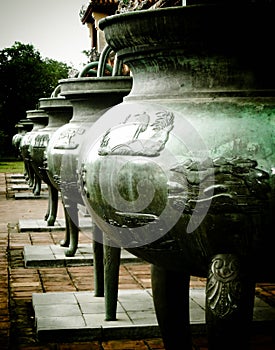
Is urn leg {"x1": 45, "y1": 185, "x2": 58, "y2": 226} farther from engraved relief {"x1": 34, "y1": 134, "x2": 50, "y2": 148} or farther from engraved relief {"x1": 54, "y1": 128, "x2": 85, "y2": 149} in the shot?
engraved relief {"x1": 54, "y1": 128, "x2": 85, "y2": 149}

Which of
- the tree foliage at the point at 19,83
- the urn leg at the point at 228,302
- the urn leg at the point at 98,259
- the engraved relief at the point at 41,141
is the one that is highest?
the tree foliage at the point at 19,83

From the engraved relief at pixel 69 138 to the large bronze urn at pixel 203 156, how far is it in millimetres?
2258

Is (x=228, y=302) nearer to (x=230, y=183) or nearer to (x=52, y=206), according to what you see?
(x=230, y=183)

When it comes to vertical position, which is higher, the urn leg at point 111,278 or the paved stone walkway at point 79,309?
the urn leg at point 111,278

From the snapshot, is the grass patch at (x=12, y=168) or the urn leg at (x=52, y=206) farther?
the grass patch at (x=12, y=168)

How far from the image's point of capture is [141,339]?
156 inches

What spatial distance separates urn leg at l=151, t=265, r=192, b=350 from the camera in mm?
2936

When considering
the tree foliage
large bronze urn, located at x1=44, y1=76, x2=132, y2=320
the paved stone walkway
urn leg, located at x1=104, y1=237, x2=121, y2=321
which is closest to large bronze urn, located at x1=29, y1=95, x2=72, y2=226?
large bronze urn, located at x1=44, y1=76, x2=132, y2=320

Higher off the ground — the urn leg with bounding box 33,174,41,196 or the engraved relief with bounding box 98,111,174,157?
the engraved relief with bounding box 98,111,174,157

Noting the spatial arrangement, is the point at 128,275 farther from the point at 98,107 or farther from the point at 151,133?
the point at 151,133

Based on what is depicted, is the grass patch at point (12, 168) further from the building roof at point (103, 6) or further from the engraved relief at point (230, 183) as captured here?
the engraved relief at point (230, 183)

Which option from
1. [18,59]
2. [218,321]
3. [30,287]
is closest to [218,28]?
[218,321]

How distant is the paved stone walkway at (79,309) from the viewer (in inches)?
154

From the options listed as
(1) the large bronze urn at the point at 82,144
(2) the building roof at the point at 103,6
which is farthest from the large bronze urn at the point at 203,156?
(2) the building roof at the point at 103,6
